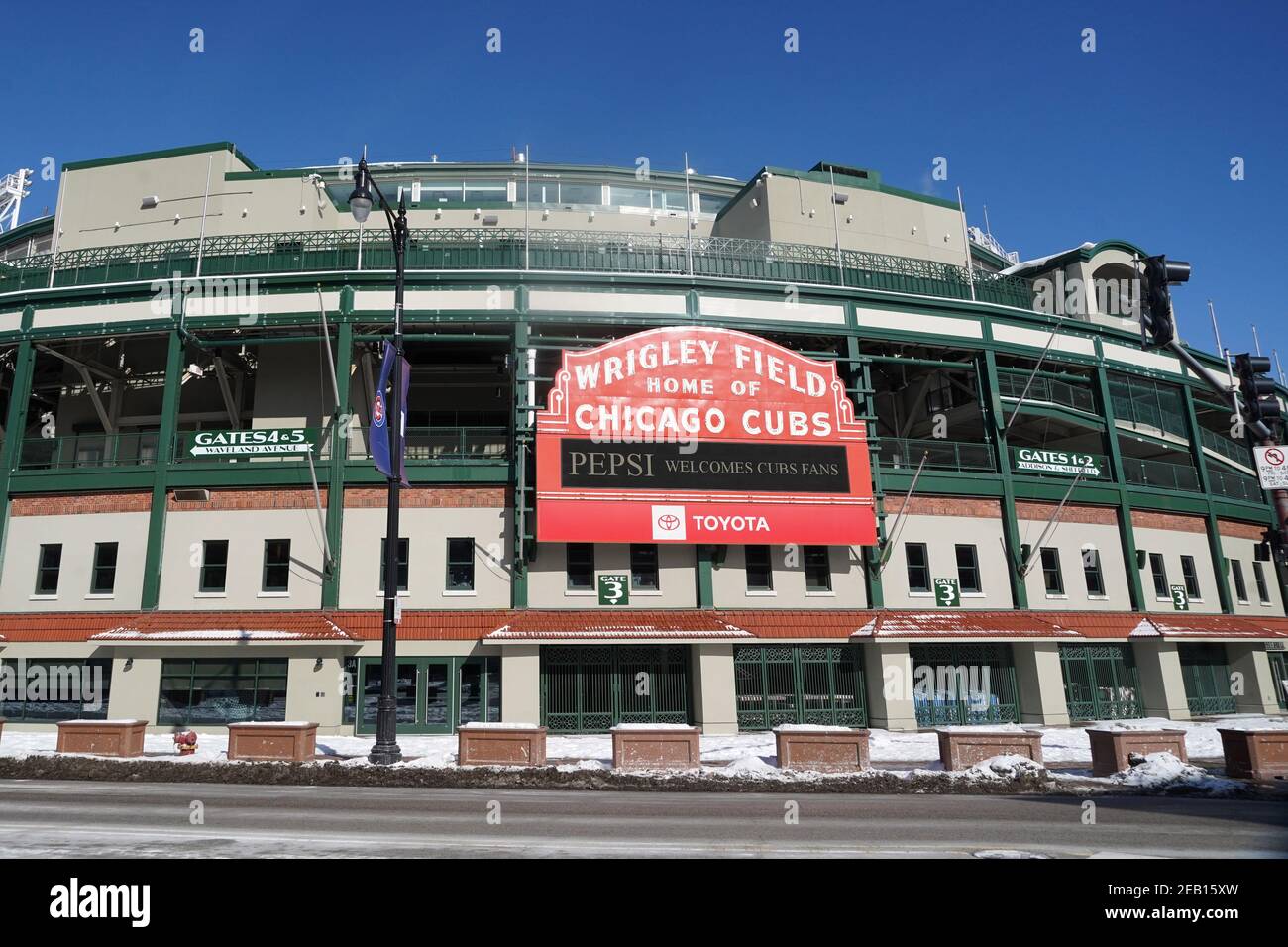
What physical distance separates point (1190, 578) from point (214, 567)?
37252mm

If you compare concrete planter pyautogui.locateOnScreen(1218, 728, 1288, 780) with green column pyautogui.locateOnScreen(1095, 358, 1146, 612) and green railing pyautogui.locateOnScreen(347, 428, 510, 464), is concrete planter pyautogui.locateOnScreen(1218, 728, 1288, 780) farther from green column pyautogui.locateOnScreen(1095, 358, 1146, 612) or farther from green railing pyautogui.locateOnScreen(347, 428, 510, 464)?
green railing pyautogui.locateOnScreen(347, 428, 510, 464)

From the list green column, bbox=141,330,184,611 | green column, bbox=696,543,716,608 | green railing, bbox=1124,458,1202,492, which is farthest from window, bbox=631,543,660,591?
green railing, bbox=1124,458,1202,492

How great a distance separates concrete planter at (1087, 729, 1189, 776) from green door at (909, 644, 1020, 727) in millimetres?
9742

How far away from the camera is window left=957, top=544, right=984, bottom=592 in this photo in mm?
30141

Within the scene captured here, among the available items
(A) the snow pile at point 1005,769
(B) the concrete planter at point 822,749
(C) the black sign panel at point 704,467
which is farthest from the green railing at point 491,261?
(A) the snow pile at point 1005,769

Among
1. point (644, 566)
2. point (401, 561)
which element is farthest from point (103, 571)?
point (644, 566)

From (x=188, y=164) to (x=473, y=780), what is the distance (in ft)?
104

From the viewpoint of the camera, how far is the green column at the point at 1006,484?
30.2m

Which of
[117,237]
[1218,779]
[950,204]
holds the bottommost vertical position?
[1218,779]

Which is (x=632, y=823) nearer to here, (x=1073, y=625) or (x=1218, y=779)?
(x=1218, y=779)

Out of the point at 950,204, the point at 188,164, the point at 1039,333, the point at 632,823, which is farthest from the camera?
the point at 950,204

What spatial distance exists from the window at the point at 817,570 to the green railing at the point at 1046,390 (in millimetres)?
10105

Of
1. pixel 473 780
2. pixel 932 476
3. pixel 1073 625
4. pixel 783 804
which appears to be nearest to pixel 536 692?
pixel 473 780

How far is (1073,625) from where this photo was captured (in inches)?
1176
